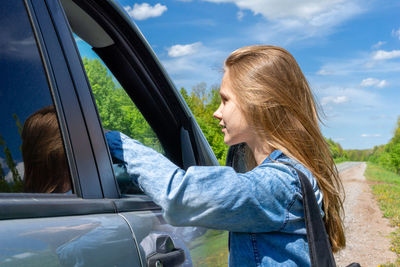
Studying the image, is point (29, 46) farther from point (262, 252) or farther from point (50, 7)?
point (262, 252)

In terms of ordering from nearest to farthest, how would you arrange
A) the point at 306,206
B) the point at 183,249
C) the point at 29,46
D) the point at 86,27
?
the point at 29,46 → the point at 306,206 → the point at 183,249 → the point at 86,27

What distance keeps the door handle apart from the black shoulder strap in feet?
1.35

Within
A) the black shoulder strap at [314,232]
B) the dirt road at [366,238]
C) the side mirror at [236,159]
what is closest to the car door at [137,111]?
the side mirror at [236,159]

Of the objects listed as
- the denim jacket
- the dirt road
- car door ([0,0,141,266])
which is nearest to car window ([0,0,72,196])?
car door ([0,0,141,266])

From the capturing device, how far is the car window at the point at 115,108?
5.14ft

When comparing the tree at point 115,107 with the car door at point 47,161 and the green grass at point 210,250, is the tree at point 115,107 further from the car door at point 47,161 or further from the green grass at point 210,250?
the green grass at point 210,250

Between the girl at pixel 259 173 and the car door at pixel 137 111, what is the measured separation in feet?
0.42

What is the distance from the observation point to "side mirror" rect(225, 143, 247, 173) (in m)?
1.96

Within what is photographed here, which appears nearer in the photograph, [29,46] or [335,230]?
[29,46]

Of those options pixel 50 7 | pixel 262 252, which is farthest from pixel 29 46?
pixel 262 252

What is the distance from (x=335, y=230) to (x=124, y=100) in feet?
3.12

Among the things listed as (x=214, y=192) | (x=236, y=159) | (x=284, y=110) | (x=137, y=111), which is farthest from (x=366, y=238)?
(x=214, y=192)

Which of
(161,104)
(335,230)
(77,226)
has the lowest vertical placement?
(335,230)

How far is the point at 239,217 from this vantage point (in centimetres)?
132
